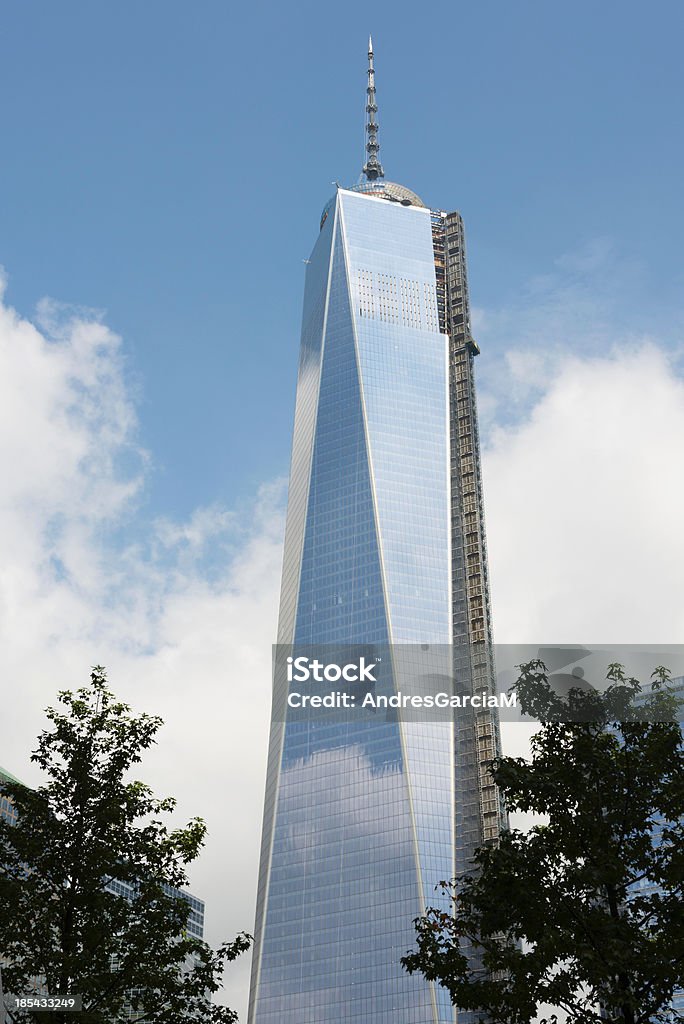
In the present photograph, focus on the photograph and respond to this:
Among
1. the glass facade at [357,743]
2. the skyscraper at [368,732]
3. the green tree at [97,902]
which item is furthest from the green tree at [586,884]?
the skyscraper at [368,732]

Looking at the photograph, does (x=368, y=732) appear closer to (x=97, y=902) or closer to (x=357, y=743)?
(x=357, y=743)

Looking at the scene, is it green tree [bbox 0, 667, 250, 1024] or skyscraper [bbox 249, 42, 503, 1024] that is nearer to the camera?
green tree [bbox 0, 667, 250, 1024]

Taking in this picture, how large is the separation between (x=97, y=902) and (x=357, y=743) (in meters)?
147

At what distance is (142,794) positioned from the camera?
31172 mm

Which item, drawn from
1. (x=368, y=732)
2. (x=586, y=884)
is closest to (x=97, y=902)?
(x=586, y=884)

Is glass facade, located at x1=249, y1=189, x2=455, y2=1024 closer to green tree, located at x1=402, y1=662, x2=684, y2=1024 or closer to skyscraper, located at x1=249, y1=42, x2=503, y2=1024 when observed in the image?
skyscraper, located at x1=249, y1=42, x2=503, y2=1024

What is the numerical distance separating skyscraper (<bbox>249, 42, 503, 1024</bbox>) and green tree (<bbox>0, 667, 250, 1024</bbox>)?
13529 centimetres

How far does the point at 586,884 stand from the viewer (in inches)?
982

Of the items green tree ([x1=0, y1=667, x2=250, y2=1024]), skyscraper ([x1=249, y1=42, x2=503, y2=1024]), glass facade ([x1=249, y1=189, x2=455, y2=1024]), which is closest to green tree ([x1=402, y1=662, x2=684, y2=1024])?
green tree ([x1=0, y1=667, x2=250, y2=1024])

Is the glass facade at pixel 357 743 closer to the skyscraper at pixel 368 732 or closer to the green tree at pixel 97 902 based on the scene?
the skyscraper at pixel 368 732

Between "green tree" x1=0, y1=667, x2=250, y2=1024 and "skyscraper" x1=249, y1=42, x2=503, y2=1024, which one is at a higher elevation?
"skyscraper" x1=249, y1=42, x2=503, y2=1024

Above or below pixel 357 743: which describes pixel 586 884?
below

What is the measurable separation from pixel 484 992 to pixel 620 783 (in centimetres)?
529

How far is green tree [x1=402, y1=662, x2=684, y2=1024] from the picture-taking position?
79.4ft
